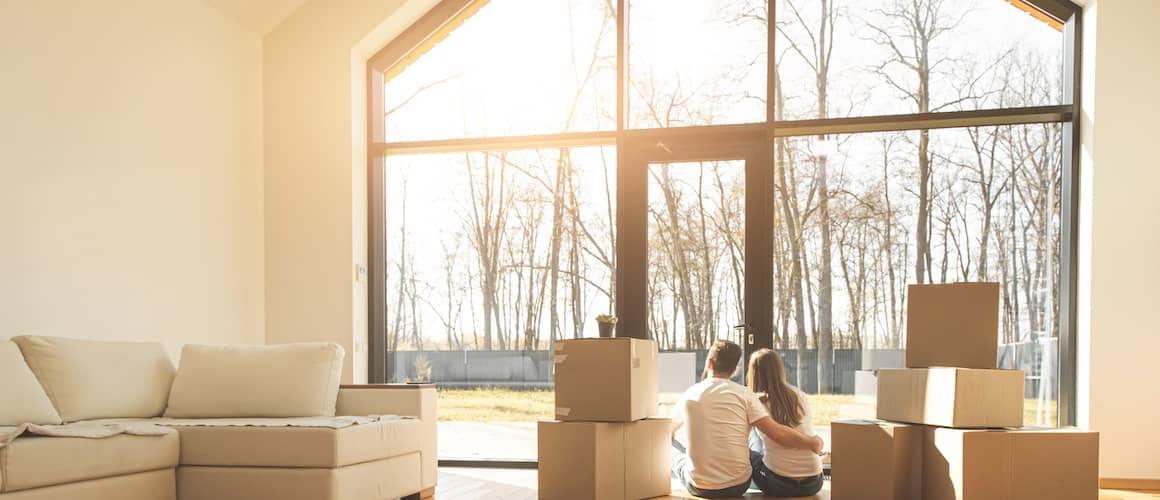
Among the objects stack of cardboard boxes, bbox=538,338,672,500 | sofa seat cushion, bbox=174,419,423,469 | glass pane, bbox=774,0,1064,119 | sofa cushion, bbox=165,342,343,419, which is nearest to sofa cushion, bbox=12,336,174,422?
sofa cushion, bbox=165,342,343,419

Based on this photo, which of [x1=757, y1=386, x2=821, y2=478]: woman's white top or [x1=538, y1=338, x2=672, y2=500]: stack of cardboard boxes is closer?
[x1=538, y1=338, x2=672, y2=500]: stack of cardboard boxes

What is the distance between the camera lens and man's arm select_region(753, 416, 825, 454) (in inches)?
175

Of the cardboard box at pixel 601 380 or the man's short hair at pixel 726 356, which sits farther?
the man's short hair at pixel 726 356

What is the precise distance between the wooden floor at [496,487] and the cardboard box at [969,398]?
82 cm

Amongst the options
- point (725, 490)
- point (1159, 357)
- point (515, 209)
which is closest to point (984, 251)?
point (1159, 357)

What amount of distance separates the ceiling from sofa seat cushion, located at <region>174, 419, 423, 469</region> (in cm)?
304

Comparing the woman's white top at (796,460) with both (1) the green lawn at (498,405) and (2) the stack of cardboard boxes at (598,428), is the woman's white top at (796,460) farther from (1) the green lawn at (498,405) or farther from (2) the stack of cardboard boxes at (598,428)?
(1) the green lawn at (498,405)

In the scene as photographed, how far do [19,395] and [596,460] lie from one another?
238 cm

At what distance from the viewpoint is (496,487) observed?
198 inches

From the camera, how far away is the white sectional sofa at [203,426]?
3.34 metres

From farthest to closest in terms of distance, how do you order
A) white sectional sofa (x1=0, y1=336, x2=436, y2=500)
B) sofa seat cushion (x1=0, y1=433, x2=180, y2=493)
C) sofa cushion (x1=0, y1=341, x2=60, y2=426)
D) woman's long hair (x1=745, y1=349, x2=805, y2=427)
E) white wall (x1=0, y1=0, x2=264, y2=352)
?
woman's long hair (x1=745, y1=349, x2=805, y2=427)
white wall (x1=0, y1=0, x2=264, y2=352)
sofa cushion (x1=0, y1=341, x2=60, y2=426)
white sectional sofa (x1=0, y1=336, x2=436, y2=500)
sofa seat cushion (x1=0, y1=433, x2=180, y2=493)

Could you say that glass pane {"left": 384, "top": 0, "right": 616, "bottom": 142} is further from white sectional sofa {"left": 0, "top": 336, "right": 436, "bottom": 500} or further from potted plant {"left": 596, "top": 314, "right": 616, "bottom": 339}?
white sectional sofa {"left": 0, "top": 336, "right": 436, "bottom": 500}

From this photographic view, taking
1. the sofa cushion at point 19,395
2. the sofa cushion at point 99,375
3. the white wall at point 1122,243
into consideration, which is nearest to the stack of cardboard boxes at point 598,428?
the sofa cushion at point 99,375

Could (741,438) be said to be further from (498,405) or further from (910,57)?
(910,57)
